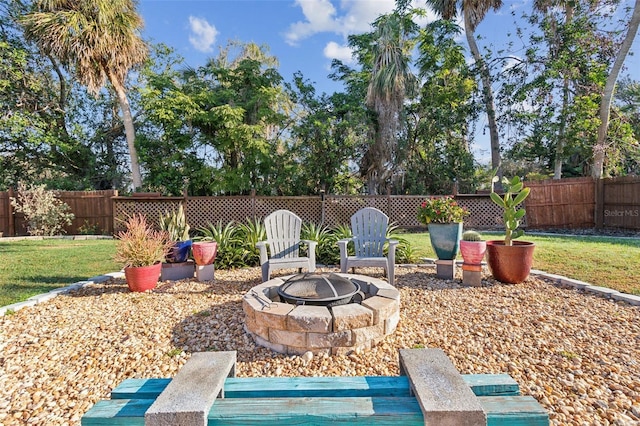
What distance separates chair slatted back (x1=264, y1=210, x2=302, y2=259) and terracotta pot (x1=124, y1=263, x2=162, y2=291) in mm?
1285

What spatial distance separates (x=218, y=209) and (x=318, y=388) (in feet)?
26.9

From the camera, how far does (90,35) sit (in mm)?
8469

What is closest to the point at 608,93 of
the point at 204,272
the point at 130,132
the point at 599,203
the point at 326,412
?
the point at 599,203

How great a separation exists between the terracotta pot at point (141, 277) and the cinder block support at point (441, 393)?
315 centimetres

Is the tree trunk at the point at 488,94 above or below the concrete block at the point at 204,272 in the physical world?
above

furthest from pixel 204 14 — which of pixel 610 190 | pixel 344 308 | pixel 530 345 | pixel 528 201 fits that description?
pixel 610 190

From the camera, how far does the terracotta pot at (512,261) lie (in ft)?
11.6

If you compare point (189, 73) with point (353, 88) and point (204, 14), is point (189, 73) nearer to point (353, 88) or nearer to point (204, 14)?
point (204, 14)

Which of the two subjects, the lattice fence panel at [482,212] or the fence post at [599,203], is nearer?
the fence post at [599,203]

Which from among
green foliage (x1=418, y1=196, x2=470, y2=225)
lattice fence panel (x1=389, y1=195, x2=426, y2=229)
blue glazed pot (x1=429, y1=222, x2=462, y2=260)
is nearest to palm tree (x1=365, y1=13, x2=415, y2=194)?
lattice fence panel (x1=389, y1=195, x2=426, y2=229)

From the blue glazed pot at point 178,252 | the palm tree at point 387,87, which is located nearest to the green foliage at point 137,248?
the blue glazed pot at point 178,252

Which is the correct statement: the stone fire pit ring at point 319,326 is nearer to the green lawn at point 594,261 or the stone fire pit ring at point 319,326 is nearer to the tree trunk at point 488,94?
the green lawn at point 594,261

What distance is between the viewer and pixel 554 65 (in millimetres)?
9258

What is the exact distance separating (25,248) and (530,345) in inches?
335
